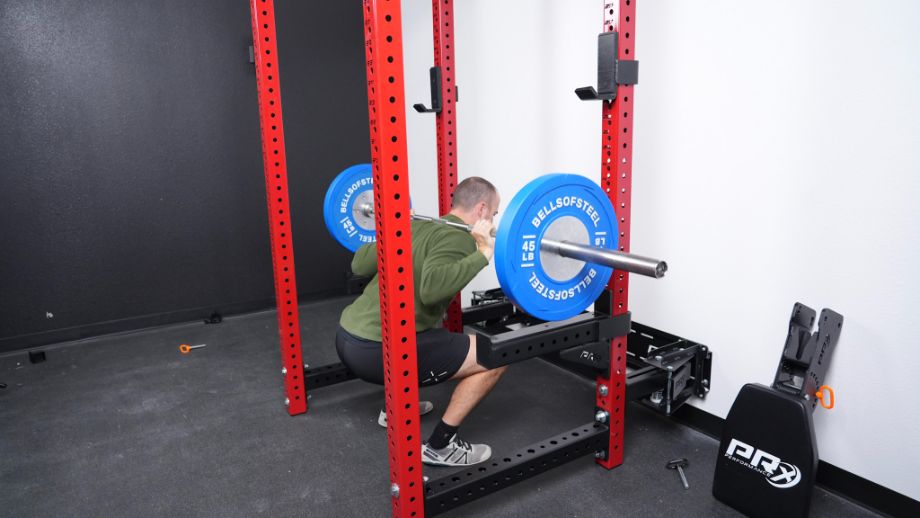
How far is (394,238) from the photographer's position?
1395mm

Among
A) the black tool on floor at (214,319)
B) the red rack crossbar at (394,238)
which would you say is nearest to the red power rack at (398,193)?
the red rack crossbar at (394,238)

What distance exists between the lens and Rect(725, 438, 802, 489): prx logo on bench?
1585mm

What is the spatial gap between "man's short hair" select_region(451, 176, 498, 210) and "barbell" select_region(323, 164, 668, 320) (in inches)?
19.4

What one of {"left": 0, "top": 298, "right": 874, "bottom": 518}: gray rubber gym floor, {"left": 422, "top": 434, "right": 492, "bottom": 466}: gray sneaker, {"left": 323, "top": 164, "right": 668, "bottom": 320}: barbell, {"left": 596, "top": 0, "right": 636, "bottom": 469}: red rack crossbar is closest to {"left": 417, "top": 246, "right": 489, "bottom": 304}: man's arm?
{"left": 323, "top": 164, "right": 668, "bottom": 320}: barbell

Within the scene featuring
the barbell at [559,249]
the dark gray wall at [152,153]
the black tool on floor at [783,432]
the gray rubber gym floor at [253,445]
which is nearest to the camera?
the barbell at [559,249]

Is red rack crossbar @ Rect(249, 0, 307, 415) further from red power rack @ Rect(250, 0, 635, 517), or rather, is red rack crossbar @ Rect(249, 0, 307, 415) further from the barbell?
the barbell

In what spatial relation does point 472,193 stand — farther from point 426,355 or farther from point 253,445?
point 253,445

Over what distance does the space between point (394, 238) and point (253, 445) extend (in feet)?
4.32

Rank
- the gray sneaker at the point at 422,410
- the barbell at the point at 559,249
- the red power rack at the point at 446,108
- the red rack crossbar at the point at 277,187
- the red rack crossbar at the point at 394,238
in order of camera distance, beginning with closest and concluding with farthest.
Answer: the red rack crossbar at the point at 394,238 < the barbell at the point at 559,249 < the red rack crossbar at the point at 277,187 < the gray sneaker at the point at 422,410 < the red power rack at the point at 446,108

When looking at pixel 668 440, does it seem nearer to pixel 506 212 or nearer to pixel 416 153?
pixel 506 212

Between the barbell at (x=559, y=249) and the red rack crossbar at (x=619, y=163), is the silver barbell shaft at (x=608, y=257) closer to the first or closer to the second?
the barbell at (x=559, y=249)

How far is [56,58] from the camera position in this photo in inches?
129

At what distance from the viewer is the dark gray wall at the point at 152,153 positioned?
330 cm

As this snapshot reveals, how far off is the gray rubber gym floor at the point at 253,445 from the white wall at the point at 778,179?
1.27 feet
